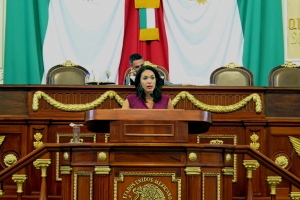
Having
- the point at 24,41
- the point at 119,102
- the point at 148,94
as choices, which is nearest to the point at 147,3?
the point at 24,41

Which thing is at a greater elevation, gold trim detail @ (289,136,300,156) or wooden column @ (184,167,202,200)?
gold trim detail @ (289,136,300,156)

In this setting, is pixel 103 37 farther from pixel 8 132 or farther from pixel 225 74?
pixel 8 132

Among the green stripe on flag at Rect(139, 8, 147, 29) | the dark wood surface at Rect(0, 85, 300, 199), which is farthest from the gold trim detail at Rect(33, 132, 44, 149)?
the green stripe on flag at Rect(139, 8, 147, 29)

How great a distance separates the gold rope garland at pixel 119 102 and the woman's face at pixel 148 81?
1312 millimetres

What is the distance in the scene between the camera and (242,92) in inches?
302

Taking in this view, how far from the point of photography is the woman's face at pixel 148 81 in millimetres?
6285

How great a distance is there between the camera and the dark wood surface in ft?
24.0

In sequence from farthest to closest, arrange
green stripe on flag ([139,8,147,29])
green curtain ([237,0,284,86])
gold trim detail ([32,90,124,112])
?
green stripe on flag ([139,8,147,29]) < green curtain ([237,0,284,86]) < gold trim detail ([32,90,124,112])

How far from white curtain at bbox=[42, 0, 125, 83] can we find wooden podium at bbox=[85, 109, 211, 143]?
201 inches

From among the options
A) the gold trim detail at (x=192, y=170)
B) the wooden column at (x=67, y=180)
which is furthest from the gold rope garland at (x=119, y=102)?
the gold trim detail at (x=192, y=170)

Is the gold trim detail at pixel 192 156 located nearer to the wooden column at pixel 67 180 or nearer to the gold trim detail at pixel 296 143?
the wooden column at pixel 67 180

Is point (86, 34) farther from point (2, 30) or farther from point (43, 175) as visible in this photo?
point (43, 175)

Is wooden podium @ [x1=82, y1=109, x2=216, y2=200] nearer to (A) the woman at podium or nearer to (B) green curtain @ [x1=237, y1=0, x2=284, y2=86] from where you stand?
(A) the woman at podium

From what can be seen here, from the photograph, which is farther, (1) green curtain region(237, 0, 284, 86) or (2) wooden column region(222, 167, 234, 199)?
(1) green curtain region(237, 0, 284, 86)
